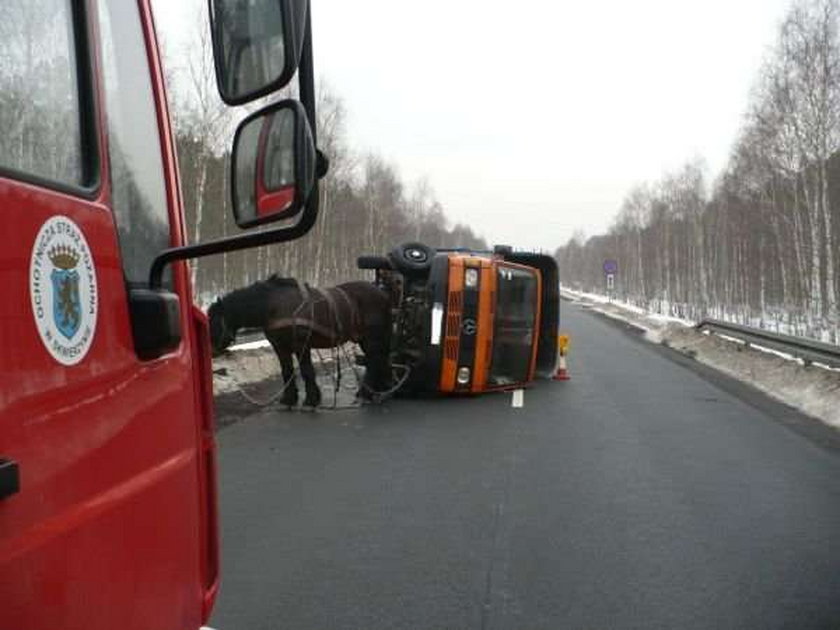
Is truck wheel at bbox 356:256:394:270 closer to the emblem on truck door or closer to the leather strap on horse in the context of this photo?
the leather strap on horse

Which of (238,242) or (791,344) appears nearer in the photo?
(238,242)

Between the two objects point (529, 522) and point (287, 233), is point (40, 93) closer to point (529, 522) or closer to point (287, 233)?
point (287, 233)

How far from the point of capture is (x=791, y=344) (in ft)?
45.8

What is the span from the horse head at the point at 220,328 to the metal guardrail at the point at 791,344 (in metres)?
8.38

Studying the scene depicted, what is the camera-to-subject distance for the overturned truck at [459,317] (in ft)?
36.4

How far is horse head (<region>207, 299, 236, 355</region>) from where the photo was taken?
10.2 m

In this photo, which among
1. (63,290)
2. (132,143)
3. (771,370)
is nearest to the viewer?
(63,290)

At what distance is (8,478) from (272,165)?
2.72 ft

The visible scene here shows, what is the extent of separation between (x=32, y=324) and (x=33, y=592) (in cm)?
45

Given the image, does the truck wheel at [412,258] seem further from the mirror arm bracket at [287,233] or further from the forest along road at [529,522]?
the mirror arm bracket at [287,233]

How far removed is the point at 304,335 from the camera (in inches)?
408

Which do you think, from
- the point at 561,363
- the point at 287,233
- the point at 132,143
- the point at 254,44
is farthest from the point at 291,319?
the point at 287,233

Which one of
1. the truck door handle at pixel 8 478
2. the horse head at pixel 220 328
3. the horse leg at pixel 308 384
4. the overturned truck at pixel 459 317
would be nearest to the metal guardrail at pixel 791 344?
the overturned truck at pixel 459 317

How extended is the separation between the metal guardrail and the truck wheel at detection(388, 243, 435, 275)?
5.94m
